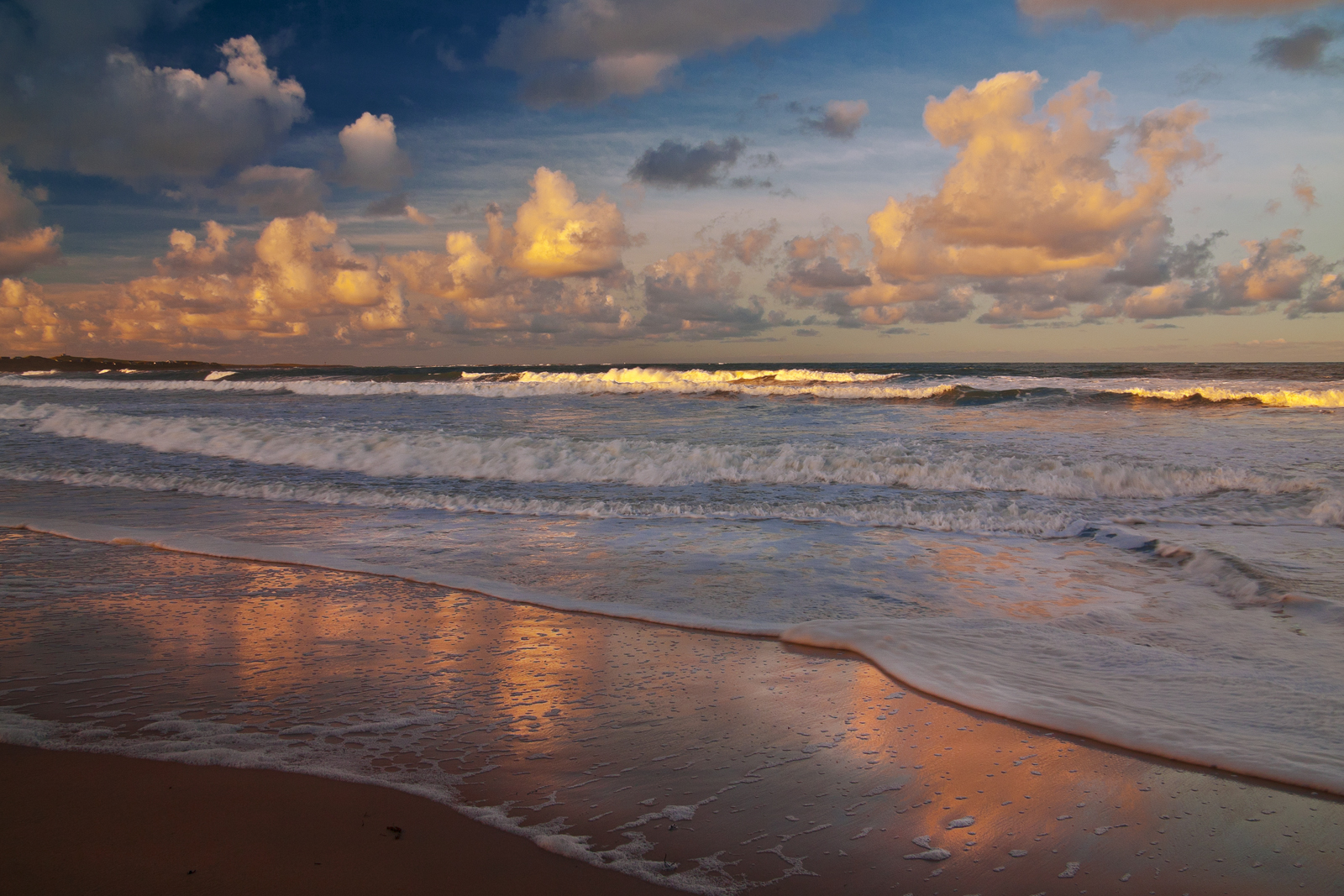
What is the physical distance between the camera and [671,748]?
2957mm

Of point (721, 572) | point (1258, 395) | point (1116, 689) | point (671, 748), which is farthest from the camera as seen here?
point (1258, 395)

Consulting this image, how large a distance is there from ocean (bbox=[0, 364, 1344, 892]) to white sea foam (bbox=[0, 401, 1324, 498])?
66mm

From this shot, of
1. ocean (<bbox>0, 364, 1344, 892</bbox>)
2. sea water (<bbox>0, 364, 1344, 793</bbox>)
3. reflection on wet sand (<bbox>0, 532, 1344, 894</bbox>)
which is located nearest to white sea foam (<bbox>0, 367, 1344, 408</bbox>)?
sea water (<bbox>0, 364, 1344, 793</bbox>)

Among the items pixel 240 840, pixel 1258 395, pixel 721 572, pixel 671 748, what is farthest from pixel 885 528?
pixel 1258 395

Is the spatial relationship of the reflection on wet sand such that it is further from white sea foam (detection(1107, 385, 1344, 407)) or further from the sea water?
white sea foam (detection(1107, 385, 1344, 407))

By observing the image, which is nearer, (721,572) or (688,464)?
(721,572)

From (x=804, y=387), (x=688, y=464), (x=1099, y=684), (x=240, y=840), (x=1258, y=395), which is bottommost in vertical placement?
(x=1099, y=684)

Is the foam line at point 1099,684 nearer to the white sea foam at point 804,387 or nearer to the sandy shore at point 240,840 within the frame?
the sandy shore at point 240,840

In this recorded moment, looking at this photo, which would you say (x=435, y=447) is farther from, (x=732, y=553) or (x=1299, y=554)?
(x=1299, y=554)

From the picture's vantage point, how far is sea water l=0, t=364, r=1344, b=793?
3.89m

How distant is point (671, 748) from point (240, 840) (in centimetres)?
151

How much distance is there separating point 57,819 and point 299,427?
15.3 meters

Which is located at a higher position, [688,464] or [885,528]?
[688,464]

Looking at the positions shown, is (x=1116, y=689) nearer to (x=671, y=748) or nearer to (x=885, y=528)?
(x=671, y=748)
